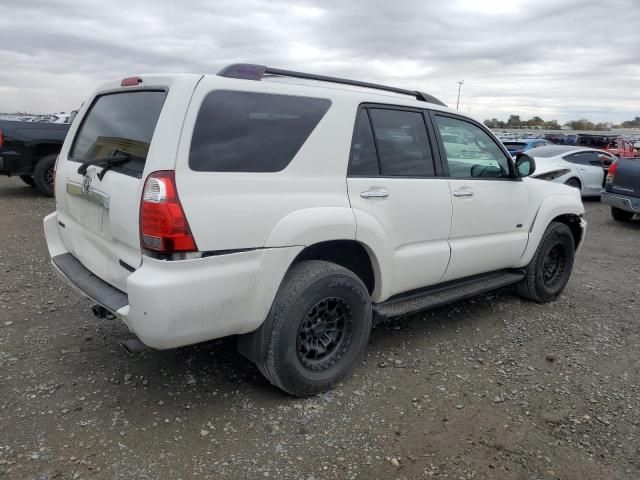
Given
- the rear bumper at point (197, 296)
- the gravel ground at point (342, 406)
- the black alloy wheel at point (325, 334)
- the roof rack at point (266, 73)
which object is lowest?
the gravel ground at point (342, 406)

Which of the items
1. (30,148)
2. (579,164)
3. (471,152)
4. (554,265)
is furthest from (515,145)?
(30,148)

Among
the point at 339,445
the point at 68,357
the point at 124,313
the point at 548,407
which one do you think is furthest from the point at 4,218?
the point at 548,407

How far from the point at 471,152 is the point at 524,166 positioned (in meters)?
0.59

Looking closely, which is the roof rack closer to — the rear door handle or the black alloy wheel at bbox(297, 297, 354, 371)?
the rear door handle

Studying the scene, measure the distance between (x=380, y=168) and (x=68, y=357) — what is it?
8.25ft

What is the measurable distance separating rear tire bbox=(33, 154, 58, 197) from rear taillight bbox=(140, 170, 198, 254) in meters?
8.52

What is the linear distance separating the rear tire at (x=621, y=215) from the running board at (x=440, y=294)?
6820 millimetres

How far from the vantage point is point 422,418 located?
3062mm

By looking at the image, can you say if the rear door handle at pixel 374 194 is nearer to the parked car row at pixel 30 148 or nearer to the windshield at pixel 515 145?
the parked car row at pixel 30 148

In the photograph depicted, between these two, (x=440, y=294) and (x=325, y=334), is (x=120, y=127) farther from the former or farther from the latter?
(x=440, y=294)

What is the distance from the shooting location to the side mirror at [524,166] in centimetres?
440

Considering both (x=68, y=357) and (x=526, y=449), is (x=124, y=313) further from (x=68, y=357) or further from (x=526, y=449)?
(x=526, y=449)

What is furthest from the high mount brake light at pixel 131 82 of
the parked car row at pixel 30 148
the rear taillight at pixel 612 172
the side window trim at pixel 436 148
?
the rear taillight at pixel 612 172

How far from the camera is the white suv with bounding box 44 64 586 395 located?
257cm
